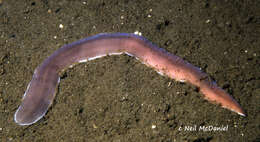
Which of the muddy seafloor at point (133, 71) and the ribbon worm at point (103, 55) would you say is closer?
the muddy seafloor at point (133, 71)

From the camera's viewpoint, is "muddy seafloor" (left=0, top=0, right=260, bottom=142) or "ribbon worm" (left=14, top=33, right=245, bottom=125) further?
"ribbon worm" (left=14, top=33, right=245, bottom=125)

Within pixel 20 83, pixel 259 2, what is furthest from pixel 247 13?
pixel 20 83

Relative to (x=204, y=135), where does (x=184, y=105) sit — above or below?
above

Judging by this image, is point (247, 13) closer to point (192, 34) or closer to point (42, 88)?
point (192, 34)
